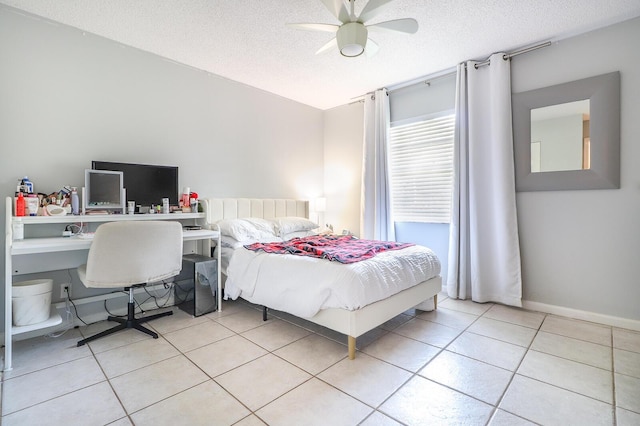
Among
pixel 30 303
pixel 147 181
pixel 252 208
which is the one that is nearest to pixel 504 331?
pixel 252 208

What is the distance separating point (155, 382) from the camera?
6.15 feet

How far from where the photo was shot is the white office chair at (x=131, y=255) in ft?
7.21

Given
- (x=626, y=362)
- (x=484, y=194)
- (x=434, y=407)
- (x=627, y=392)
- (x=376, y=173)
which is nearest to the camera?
(x=434, y=407)

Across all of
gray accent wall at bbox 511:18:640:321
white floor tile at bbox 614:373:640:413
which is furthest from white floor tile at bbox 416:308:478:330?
white floor tile at bbox 614:373:640:413

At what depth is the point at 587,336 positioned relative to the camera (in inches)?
100

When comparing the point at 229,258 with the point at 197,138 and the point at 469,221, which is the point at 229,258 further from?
the point at 469,221

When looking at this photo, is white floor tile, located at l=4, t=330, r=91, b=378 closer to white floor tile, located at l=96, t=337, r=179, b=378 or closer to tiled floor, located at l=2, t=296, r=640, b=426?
tiled floor, located at l=2, t=296, r=640, b=426

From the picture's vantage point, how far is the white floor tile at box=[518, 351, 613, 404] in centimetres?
179

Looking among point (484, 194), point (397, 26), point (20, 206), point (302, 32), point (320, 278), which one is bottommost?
point (320, 278)

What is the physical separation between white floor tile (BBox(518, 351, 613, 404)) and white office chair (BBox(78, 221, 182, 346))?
8.90 ft

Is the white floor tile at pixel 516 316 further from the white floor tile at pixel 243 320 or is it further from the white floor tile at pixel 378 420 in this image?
the white floor tile at pixel 243 320

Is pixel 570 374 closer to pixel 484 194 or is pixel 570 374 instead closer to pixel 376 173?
pixel 484 194

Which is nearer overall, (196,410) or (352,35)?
(196,410)

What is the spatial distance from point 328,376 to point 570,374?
1568 millimetres
